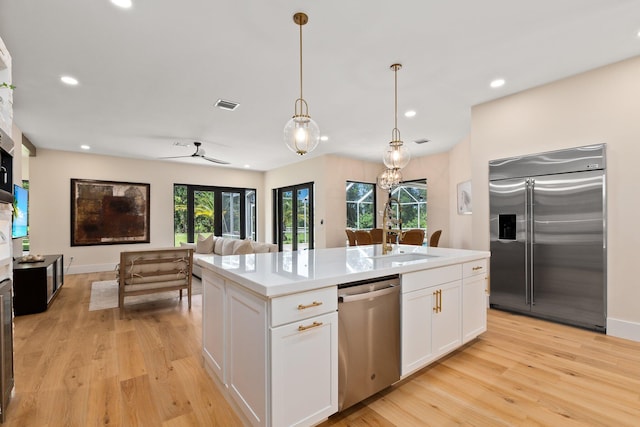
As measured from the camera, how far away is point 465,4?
2082 mm

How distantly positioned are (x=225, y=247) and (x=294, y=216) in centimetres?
253

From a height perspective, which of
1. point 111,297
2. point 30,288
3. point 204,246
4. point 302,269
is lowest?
point 111,297

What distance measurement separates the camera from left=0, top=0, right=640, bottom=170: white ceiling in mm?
2145

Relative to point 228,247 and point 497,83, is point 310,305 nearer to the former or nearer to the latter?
point 497,83

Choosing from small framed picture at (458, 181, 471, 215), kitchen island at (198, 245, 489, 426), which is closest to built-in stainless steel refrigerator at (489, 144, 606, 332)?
kitchen island at (198, 245, 489, 426)

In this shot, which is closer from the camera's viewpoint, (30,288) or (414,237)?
(30,288)

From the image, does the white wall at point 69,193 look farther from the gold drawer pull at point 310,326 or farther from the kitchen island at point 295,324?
the gold drawer pull at point 310,326

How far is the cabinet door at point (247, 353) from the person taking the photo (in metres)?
1.47

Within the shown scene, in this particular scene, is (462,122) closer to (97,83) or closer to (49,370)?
(97,83)

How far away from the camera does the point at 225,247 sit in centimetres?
602

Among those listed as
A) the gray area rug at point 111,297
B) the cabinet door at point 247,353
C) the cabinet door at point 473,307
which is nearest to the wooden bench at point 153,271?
the gray area rug at point 111,297

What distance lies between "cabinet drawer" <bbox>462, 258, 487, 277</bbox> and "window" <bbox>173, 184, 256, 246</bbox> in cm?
703

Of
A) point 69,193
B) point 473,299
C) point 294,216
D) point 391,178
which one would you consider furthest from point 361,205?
point 69,193

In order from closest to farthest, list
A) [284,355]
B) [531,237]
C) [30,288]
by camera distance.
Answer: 1. [284,355]
2. [531,237]
3. [30,288]
